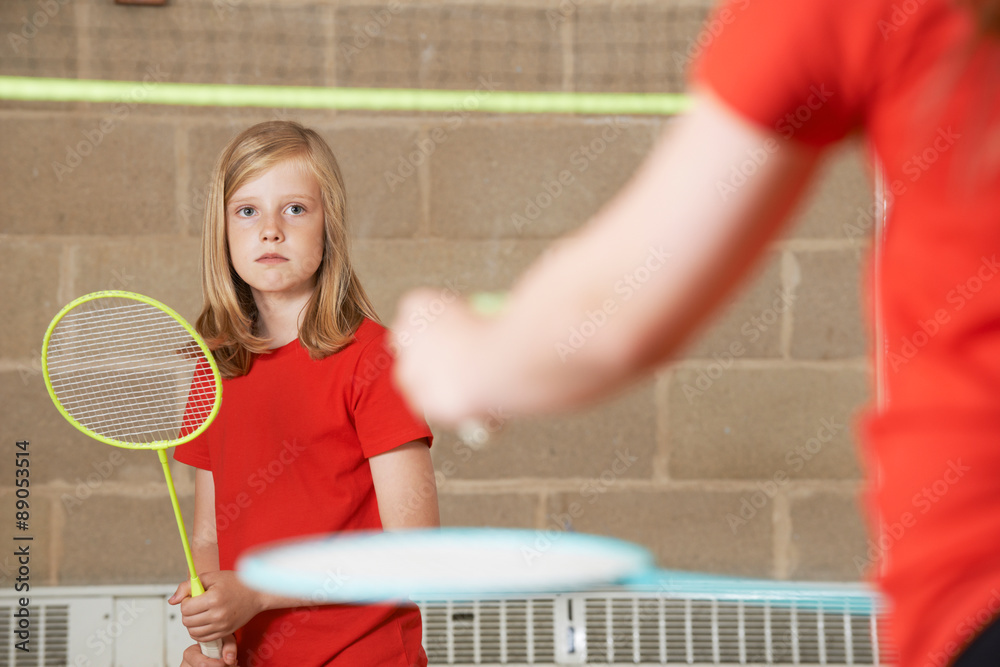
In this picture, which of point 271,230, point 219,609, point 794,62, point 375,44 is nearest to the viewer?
point 794,62

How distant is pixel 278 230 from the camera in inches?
46.1

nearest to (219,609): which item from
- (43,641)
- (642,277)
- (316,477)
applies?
(316,477)

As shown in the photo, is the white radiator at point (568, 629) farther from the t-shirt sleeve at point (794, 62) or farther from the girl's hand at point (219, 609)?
the t-shirt sleeve at point (794, 62)

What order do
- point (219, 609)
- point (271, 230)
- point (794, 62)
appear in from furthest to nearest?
point (271, 230) → point (219, 609) → point (794, 62)

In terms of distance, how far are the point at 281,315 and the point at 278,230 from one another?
0.11 meters

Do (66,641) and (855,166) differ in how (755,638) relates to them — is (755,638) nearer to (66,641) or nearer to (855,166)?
(855,166)

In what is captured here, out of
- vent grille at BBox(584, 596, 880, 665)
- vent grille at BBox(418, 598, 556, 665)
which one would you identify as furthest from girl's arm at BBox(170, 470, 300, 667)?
vent grille at BBox(584, 596, 880, 665)

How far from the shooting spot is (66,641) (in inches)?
76.0

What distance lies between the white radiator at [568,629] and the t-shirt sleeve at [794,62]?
1780mm

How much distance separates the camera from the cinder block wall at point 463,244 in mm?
2020

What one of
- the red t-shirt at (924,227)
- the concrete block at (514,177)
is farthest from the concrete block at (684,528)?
the red t-shirt at (924,227)

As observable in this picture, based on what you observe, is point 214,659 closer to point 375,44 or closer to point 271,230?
point 271,230

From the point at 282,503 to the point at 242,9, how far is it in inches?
51.8

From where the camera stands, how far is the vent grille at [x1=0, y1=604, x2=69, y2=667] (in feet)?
6.33
